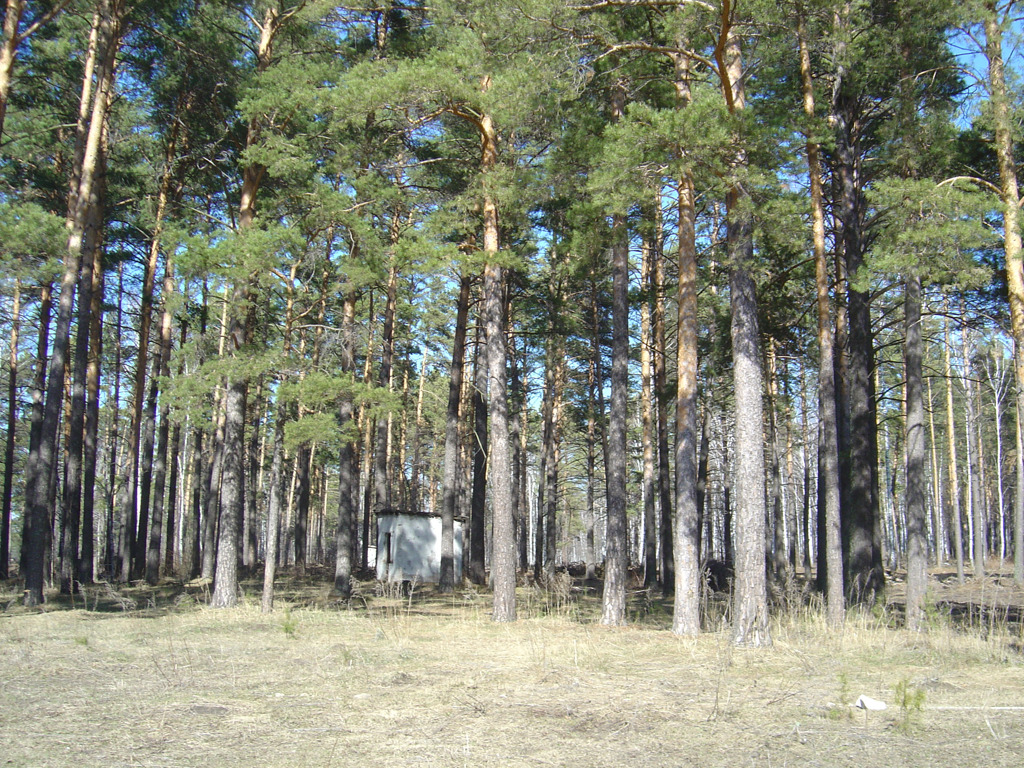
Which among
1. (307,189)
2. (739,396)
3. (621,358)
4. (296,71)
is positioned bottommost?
(739,396)

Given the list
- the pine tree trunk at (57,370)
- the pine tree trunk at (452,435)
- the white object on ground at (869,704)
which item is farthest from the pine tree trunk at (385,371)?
the white object on ground at (869,704)

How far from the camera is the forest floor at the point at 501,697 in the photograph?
4.21 metres

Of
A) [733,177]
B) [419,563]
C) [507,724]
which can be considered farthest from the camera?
[419,563]

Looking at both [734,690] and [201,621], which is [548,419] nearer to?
[201,621]

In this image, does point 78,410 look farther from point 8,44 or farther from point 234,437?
point 8,44

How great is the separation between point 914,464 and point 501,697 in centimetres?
833

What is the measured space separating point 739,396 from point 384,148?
25.4 feet

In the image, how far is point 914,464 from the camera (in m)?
11.1

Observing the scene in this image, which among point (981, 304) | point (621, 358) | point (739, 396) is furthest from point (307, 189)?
point (981, 304)

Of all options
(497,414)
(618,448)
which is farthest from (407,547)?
(618,448)

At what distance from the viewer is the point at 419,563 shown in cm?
2109

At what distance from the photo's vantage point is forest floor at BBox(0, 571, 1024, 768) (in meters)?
4.21

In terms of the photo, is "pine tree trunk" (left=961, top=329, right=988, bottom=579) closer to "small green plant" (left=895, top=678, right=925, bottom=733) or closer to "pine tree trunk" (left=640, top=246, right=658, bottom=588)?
"pine tree trunk" (left=640, top=246, right=658, bottom=588)

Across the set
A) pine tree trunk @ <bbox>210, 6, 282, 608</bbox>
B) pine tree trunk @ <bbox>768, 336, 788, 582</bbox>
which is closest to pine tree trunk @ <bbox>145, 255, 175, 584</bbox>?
pine tree trunk @ <bbox>210, 6, 282, 608</bbox>
